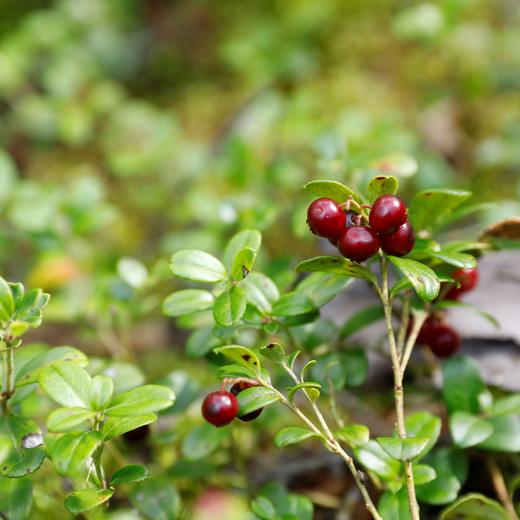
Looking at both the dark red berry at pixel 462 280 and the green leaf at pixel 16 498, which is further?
the dark red berry at pixel 462 280

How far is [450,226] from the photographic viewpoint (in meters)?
2.58

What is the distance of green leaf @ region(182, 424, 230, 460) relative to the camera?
156 cm

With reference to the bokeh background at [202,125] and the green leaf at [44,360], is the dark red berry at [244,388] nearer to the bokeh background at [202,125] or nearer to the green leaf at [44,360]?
the green leaf at [44,360]

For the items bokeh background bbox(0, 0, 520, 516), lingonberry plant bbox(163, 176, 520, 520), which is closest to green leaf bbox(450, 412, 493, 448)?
lingonberry plant bbox(163, 176, 520, 520)

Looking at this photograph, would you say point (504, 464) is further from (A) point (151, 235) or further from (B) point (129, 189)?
(B) point (129, 189)

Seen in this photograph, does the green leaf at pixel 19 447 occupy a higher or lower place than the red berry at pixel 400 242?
lower

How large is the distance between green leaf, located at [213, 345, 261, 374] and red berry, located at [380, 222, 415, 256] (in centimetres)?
33

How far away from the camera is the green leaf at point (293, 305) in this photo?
141 centimetres

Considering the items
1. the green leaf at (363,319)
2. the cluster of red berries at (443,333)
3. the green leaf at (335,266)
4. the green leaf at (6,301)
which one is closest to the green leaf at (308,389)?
the green leaf at (335,266)

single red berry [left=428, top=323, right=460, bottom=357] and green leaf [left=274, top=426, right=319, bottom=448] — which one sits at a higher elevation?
green leaf [left=274, top=426, right=319, bottom=448]

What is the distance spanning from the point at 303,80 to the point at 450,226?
1.28m

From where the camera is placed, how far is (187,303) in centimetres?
146

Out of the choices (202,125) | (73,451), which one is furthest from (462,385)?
(202,125)

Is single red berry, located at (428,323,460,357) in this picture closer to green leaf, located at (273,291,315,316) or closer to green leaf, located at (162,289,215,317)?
green leaf, located at (273,291,315,316)
